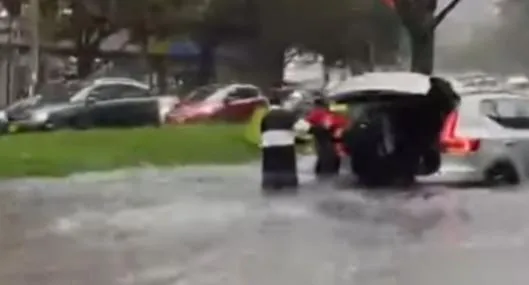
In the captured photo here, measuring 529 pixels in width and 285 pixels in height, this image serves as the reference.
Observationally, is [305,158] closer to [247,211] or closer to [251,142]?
[251,142]

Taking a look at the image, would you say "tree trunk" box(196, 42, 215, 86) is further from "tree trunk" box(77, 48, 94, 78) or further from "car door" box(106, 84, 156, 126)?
"car door" box(106, 84, 156, 126)

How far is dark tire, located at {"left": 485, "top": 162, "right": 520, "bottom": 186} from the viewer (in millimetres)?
19594

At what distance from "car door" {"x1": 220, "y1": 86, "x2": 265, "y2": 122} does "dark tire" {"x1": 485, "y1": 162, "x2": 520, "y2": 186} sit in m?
21.6

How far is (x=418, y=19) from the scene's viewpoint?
32.9m

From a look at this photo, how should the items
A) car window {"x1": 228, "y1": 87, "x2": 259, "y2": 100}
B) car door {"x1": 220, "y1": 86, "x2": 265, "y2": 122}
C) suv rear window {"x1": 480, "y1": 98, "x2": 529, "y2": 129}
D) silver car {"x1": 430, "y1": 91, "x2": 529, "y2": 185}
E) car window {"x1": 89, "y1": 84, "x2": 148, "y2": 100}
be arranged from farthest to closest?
1. car window {"x1": 228, "y1": 87, "x2": 259, "y2": 100}
2. car door {"x1": 220, "y1": 86, "x2": 265, "y2": 122}
3. car window {"x1": 89, "y1": 84, "x2": 148, "y2": 100}
4. suv rear window {"x1": 480, "y1": 98, "x2": 529, "y2": 129}
5. silver car {"x1": 430, "y1": 91, "x2": 529, "y2": 185}

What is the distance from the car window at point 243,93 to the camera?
42.6 m

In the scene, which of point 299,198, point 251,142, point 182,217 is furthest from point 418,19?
point 182,217

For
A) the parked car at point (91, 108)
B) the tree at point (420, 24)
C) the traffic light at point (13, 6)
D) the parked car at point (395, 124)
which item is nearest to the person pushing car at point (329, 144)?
the parked car at point (395, 124)

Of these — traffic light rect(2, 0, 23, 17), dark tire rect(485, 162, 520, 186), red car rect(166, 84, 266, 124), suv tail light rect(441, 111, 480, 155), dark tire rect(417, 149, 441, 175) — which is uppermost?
traffic light rect(2, 0, 23, 17)

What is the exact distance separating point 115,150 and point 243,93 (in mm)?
18111

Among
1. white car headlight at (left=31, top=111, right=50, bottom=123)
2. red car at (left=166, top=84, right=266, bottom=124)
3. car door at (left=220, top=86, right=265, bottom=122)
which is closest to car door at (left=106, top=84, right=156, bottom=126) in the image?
white car headlight at (left=31, top=111, right=50, bottom=123)

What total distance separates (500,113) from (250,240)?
26.0 feet

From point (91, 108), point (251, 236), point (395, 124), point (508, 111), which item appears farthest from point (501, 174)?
point (91, 108)

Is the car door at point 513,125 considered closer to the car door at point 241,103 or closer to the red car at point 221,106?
the red car at point 221,106
